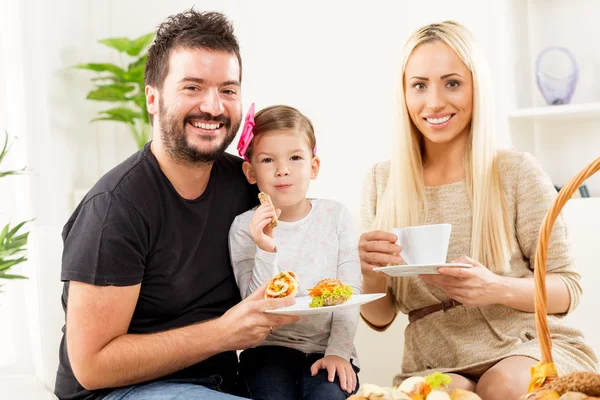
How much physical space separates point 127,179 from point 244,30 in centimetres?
193

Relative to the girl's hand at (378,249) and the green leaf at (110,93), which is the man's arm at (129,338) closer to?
the girl's hand at (378,249)

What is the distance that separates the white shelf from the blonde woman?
2.75 feet

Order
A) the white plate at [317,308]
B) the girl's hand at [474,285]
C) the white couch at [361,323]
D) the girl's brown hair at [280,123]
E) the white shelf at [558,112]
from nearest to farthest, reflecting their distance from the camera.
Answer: the white plate at [317,308] < the girl's hand at [474,285] < the girl's brown hair at [280,123] < the white couch at [361,323] < the white shelf at [558,112]

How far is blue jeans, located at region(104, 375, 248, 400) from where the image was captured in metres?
1.74

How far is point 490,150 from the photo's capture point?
6.97 feet

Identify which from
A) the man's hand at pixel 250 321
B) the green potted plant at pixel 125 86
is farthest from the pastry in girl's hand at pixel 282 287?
the green potted plant at pixel 125 86

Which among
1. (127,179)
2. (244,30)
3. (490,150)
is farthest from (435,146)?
(244,30)

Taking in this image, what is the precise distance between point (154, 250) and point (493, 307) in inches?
37.1

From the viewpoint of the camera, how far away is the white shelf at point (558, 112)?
283 cm

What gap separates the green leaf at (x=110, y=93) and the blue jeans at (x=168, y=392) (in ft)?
7.00

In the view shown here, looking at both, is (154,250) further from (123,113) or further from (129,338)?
(123,113)

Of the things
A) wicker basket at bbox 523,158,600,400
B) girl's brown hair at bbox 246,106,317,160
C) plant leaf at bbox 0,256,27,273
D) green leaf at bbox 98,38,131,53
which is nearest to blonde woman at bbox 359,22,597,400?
girl's brown hair at bbox 246,106,317,160

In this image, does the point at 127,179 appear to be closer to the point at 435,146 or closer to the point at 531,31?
the point at 435,146

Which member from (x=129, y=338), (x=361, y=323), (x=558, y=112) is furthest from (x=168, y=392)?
(x=558, y=112)
